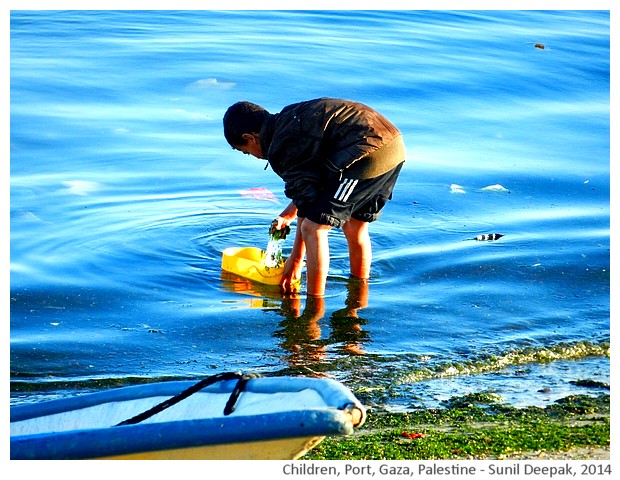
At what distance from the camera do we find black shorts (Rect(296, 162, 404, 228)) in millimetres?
6066

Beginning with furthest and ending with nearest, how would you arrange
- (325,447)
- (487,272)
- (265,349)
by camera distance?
(487,272), (265,349), (325,447)

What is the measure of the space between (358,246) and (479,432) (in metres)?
2.41

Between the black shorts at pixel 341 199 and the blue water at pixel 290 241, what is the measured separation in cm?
71

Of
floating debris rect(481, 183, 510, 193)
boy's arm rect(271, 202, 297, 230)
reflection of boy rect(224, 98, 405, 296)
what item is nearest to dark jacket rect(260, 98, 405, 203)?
reflection of boy rect(224, 98, 405, 296)

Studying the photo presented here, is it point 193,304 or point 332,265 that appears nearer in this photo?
point 193,304

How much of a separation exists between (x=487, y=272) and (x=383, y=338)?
151cm

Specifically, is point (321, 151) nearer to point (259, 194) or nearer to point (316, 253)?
point (316, 253)

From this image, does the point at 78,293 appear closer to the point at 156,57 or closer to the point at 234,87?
the point at 234,87

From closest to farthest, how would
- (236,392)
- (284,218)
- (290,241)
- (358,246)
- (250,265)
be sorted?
(236,392), (284,218), (358,246), (250,265), (290,241)

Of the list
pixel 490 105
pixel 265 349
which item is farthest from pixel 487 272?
pixel 490 105

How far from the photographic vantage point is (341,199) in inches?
240

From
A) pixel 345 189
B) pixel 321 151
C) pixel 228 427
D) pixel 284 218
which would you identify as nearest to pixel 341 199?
pixel 345 189

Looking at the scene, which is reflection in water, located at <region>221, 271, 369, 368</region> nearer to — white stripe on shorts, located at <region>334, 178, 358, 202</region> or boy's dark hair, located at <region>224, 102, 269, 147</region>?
white stripe on shorts, located at <region>334, 178, 358, 202</region>
